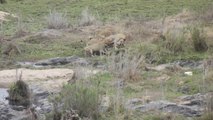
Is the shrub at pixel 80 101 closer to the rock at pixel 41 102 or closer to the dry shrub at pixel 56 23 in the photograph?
the rock at pixel 41 102

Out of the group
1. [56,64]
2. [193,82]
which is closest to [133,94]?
[193,82]

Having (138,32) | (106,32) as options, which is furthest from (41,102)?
(138,32)

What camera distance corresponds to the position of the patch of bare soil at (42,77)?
1256 cm

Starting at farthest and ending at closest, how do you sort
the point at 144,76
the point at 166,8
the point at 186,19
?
the point at 166,8 < the point at 186,19 < the point at 144,76

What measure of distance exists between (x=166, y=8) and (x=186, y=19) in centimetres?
452

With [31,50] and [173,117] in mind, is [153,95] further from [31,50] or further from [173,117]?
[31,50]

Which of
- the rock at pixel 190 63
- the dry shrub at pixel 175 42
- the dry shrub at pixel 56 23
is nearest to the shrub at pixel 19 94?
the rock at pixel 190 63

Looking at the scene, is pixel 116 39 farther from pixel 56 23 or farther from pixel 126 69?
pixel 56 23

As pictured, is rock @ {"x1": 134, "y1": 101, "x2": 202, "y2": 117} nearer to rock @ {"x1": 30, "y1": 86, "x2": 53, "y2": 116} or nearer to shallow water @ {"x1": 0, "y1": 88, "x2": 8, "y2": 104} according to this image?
rock @ {"x1": 30, "y1": 86, "x2": 53, "y2": 116}

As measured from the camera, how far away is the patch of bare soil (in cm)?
1256

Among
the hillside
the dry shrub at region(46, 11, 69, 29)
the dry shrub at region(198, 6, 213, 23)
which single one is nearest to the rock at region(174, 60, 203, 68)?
the hillside

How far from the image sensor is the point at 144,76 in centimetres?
1310

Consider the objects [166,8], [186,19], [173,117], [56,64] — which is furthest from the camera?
[166,8]

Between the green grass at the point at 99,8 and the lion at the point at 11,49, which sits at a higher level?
the green grass at the point at 99,8
